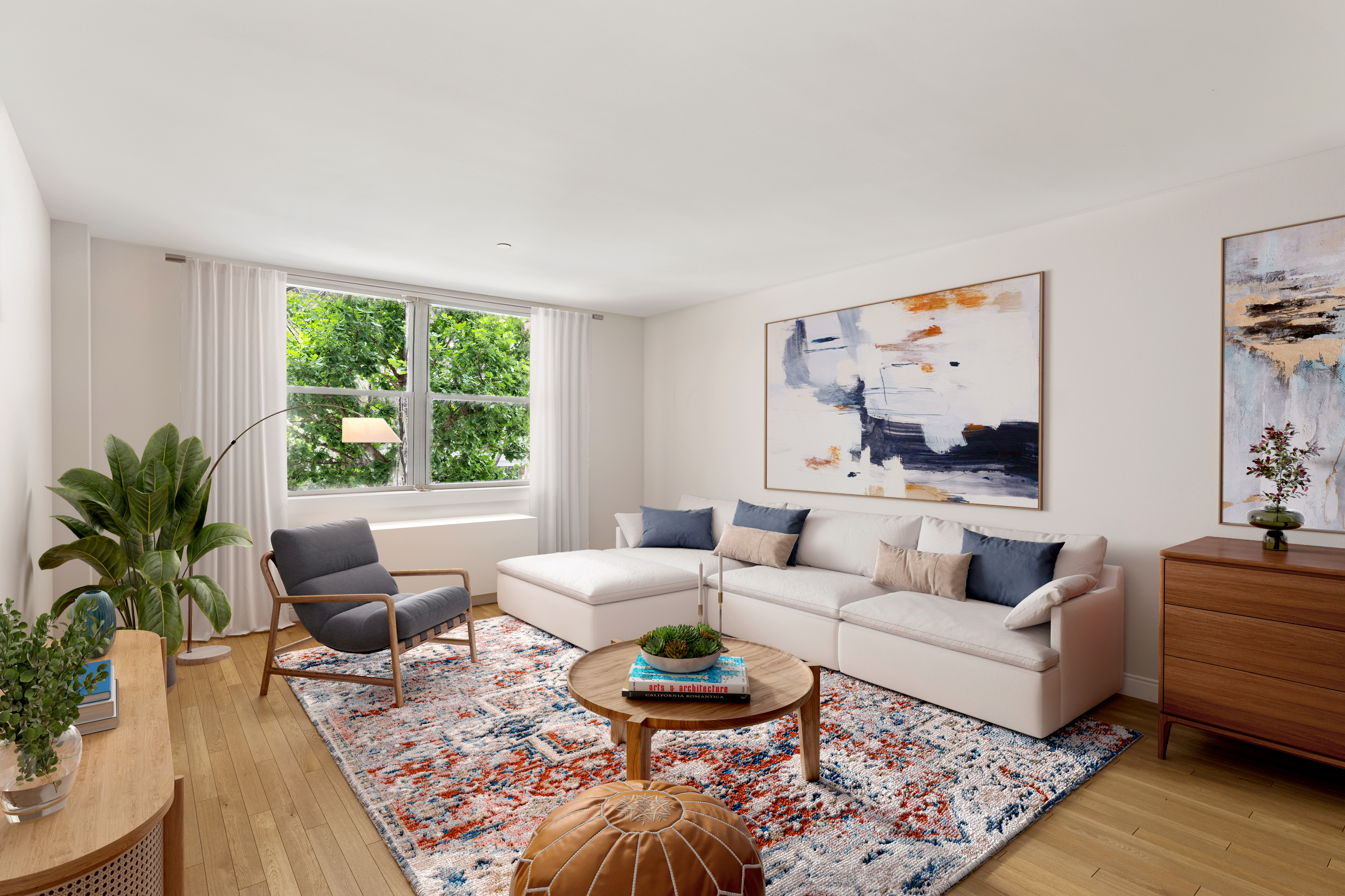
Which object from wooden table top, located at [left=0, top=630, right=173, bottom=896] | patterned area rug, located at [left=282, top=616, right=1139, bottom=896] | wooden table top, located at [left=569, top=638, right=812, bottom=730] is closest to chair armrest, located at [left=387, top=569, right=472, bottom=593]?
patterned area rug, located at [left=282, top=616, right=1139, bottom=896]

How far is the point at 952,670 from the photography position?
330 centimetres

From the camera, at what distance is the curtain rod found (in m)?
4.61

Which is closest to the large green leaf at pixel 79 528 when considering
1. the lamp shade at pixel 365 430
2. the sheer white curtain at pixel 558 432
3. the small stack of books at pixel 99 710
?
the lamp shade at pixel 365 430

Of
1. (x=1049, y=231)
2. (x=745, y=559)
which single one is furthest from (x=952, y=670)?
(x=1049, y=231)

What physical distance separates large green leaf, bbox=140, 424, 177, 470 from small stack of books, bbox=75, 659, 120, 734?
236 cm

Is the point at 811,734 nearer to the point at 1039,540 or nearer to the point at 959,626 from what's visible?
the point at 959,626

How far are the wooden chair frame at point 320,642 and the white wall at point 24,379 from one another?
98cm

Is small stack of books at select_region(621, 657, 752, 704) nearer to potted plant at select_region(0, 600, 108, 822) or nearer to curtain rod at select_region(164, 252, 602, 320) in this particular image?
potted plant at select_region(0, 600, 108, 822)

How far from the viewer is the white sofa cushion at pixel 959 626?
308cm

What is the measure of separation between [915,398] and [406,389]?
3857 millimetres

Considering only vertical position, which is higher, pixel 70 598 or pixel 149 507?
pixel 149 507

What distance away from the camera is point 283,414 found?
498 centimetres

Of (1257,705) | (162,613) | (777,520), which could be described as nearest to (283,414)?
(162,613)

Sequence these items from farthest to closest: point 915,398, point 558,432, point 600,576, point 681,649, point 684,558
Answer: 1. point 558,432
2. point 684,558
3. point 915,398
4. point 600,576
5. point 681,649
